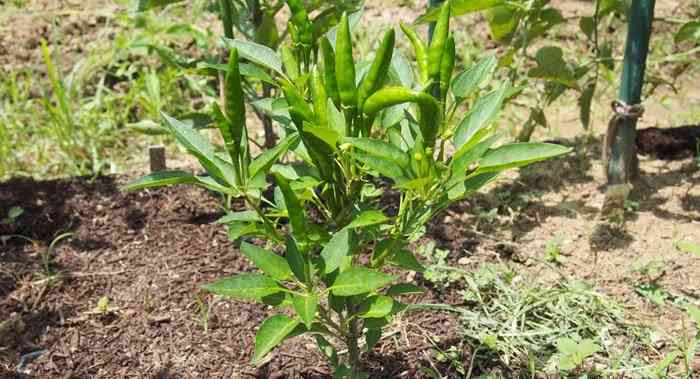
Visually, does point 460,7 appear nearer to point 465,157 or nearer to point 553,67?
point 553,67

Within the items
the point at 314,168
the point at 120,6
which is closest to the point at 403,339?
the point at 314,168

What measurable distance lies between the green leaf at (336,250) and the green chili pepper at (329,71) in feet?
0.86

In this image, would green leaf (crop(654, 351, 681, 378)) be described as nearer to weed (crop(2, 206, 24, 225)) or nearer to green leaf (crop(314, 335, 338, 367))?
green leaf (crop(314, 335, 338, 367))

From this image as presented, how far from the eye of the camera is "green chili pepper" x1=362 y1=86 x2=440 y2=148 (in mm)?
1309

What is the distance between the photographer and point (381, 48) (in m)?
1.36

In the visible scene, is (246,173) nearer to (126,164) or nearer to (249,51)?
(249,51)

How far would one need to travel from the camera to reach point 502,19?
268 centimetres

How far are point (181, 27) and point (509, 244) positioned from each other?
1798 mm

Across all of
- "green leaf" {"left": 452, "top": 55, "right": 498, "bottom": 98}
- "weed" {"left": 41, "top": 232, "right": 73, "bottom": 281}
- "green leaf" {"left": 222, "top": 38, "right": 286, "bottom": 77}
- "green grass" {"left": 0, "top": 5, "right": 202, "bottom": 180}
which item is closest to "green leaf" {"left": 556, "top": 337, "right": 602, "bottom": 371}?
"green leaf" {"left": 452, "top": 55, "right": 498, "bottom": 98}

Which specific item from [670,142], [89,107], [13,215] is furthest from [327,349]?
[89,107]

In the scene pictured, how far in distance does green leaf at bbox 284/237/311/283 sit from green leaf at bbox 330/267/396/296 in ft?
0.20

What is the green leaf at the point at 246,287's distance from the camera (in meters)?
1.43

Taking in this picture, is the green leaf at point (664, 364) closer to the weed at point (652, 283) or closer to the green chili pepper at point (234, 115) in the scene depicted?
the weed at point (652, 283)

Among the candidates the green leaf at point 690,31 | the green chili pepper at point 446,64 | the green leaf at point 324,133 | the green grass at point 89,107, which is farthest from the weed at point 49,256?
the green leaf at point 690,31
